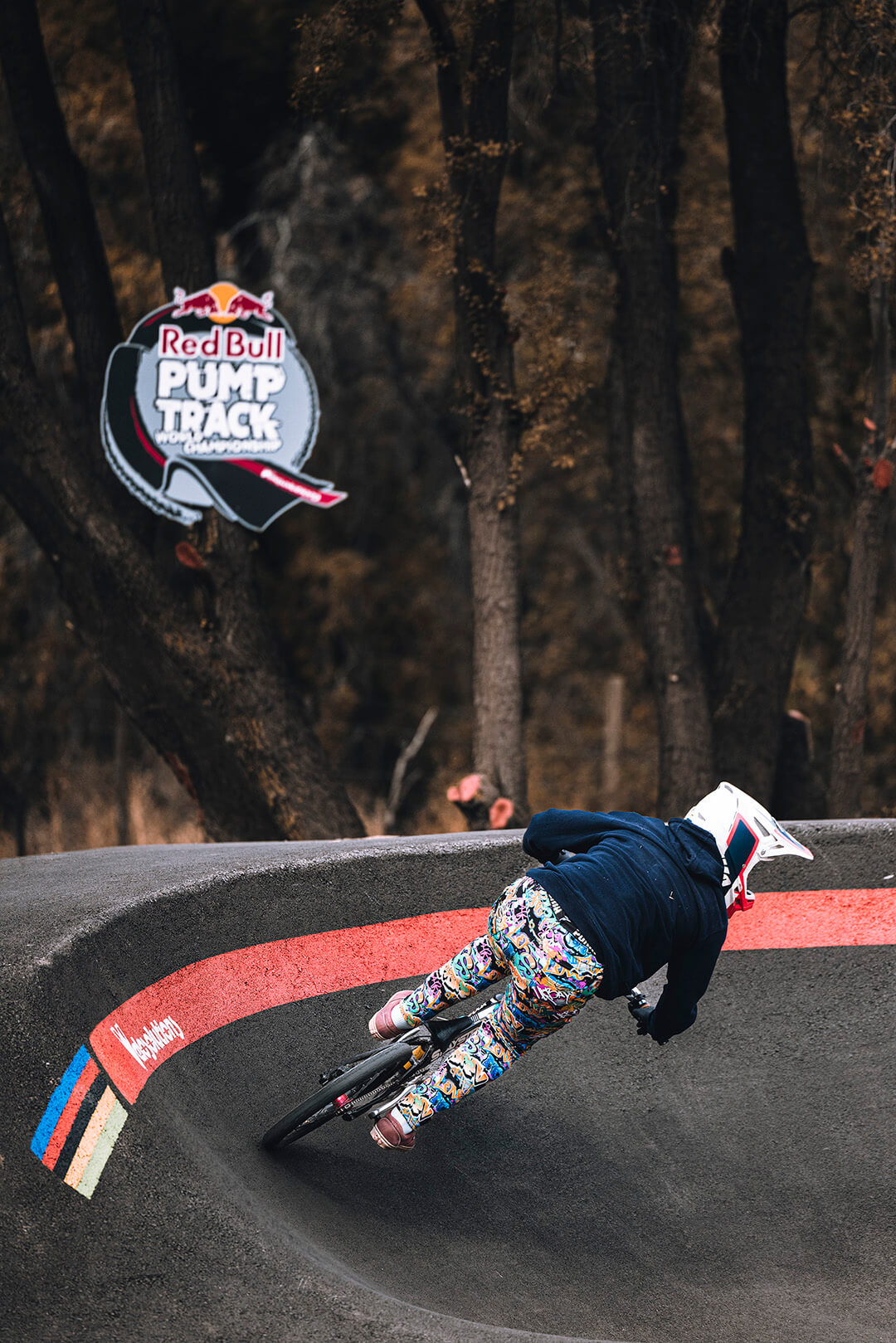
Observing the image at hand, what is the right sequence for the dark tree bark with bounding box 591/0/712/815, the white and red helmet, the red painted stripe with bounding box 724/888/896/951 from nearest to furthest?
the white and red helmet
the red painted stripe with bounding box 724/888/896/951
the dark tree bark with bounding box 591/0/712/815

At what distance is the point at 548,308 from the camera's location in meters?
11.3

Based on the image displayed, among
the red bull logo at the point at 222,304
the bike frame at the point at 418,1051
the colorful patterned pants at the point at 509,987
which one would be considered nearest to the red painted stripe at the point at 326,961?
the bike frame at the point at 418,1051

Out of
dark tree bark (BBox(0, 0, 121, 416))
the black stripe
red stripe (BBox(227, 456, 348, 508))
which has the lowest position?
the black stripe

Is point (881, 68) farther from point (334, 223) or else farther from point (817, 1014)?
point (334, 223)

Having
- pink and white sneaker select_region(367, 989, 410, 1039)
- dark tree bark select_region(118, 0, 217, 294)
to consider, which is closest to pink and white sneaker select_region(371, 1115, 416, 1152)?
pink and white sneaker select_region(367, 989, 410, 1039)

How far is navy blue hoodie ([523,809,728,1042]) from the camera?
3.52 metres

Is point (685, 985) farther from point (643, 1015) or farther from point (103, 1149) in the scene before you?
point (103, 1149)

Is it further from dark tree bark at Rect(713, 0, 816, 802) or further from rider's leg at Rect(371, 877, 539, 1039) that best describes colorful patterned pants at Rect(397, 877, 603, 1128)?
dark tree bark at Rect(713, 0, 816, 802)

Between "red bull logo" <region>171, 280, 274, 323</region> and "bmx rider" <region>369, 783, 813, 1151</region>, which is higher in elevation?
"red bull logo" <region>171, 280, 274, 323</region>

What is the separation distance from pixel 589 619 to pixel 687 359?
8.40m

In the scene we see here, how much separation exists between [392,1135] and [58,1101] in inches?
42.4

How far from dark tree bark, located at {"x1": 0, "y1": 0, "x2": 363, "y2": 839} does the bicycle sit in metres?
5.86

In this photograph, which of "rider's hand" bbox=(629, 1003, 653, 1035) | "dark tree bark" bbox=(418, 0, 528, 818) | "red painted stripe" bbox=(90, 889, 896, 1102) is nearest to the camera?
"rider's hand" bbox=(629, 1003, 653, 1035)

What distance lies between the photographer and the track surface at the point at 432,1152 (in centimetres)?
300
